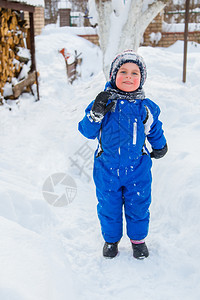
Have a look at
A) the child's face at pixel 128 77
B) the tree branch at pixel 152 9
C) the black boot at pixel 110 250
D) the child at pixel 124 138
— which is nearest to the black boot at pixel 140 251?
the child at pixel 124 138

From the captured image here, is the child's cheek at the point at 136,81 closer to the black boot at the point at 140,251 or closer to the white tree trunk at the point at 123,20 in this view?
the black boot at the point at 140,251

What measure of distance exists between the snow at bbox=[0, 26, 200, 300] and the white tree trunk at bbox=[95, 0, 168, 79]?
40.6 inches

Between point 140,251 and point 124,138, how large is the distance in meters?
0.82

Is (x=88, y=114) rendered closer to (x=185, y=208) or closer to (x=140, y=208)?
(x=140, y=208)

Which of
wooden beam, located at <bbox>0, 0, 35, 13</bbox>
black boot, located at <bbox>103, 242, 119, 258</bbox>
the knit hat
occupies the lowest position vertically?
black boot, located at <bbox>103, 242, 119, 258</bbox>

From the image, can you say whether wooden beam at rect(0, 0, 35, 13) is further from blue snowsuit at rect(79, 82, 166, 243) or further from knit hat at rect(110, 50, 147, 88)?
blue snowsuit at rect(79, 82, 166, 243)

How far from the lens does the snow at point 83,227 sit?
5.89ft

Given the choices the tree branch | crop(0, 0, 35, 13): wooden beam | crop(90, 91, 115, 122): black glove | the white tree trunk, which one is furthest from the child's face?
crop(0, 0, 35, 13): wooden beam

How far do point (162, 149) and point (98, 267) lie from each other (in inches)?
36.8

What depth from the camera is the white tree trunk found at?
494 centimetres

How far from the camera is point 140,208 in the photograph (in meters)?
2.15

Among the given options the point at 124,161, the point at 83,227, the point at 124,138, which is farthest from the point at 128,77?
the point at 83,227

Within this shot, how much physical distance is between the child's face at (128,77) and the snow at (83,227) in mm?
1032

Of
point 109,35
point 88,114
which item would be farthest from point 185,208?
point 109,35
